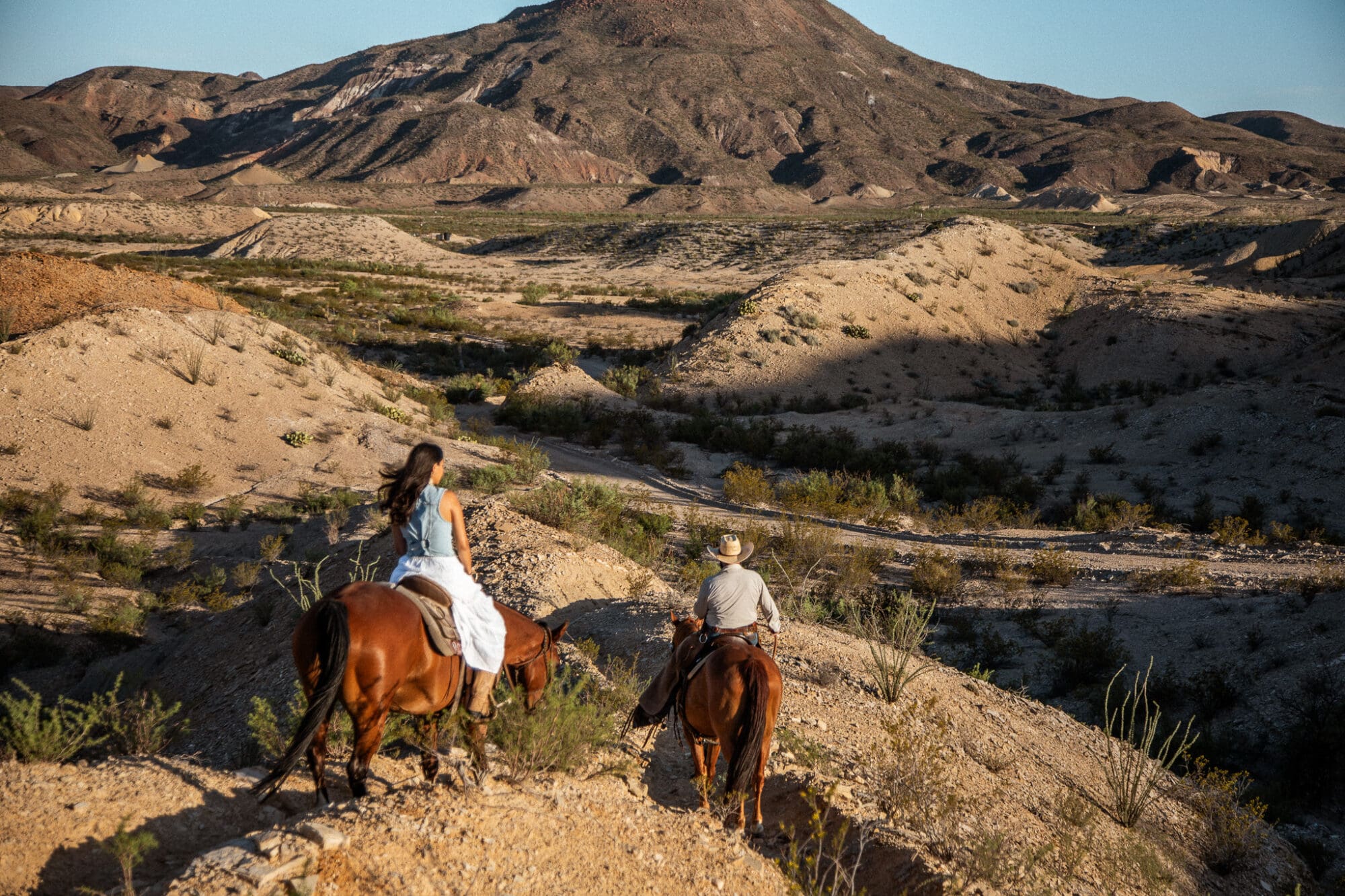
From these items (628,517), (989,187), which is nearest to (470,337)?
(628,517)

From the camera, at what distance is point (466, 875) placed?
137 inches

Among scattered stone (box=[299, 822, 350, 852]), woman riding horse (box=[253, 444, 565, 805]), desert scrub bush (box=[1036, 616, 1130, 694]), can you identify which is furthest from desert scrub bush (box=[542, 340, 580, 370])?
scattered stone (box=[299, 822, 350, 852])

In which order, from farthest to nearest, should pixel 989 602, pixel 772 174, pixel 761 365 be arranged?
pixel 772 174, pixel 761 365, pixel 989 602

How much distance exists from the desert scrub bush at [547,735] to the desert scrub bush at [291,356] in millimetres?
14623

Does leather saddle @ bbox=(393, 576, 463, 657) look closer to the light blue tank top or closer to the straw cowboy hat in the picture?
the light blue tank top

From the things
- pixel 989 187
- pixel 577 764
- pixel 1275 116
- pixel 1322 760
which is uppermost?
pixel 1275 116

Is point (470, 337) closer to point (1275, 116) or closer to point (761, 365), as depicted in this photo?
point (761, 365)

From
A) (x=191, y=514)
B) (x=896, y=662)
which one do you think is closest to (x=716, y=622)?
→ (x=896, y=662)

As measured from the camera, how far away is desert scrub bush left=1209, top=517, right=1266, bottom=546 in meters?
11.8

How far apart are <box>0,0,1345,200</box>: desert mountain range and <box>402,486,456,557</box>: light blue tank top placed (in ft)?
389

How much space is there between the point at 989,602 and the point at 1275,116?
22965cm

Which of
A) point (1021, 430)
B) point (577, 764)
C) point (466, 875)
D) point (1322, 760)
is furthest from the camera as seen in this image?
point (1021, 430)

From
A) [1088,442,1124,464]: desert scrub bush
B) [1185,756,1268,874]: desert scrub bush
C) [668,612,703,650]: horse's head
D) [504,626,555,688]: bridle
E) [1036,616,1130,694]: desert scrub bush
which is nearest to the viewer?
[504,626,555,688]: bridle

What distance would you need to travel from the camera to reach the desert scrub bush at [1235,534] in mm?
11836
